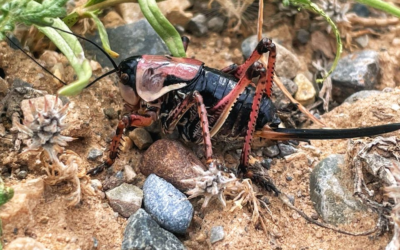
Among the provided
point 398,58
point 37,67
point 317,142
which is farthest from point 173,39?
point 398,58

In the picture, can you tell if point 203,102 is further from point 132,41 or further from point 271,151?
point 132,41

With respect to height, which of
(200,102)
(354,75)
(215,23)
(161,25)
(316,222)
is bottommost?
(316,222)

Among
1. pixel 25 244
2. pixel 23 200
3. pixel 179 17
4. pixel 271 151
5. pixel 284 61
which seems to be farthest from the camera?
pixel 179 17

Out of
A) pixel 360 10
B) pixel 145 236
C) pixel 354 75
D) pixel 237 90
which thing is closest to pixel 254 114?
pixel 237 90

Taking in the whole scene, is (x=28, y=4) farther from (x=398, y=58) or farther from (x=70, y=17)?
(x=398, y=58)

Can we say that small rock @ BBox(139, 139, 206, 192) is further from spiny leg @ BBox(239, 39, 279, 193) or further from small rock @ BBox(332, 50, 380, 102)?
small rock @ BBox(332, 50, 380, 102)

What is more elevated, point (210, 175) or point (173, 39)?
point (173, 39)

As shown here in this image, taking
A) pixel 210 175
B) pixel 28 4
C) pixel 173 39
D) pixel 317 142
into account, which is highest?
pixel 28 4
